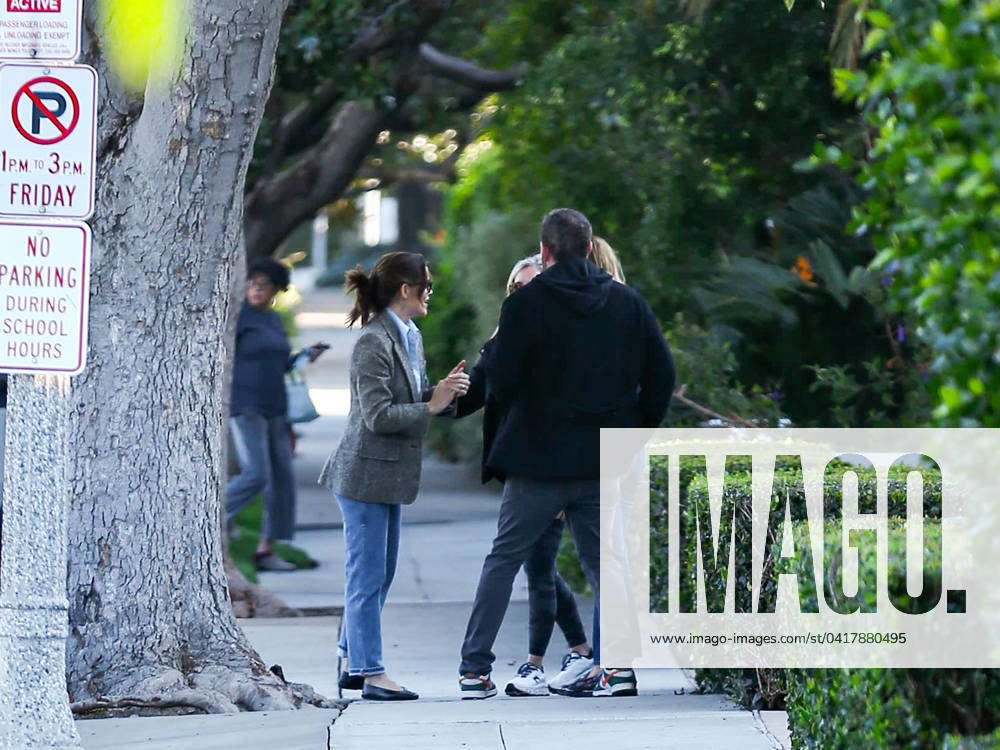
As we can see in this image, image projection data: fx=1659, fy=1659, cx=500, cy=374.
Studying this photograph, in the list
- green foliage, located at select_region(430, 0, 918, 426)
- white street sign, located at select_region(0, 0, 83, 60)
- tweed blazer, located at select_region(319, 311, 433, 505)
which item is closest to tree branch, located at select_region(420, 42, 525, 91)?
green foliage, located at select_region(430, 0, 918, 426)

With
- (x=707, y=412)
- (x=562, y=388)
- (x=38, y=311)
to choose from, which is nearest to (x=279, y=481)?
(x=707, y=412)

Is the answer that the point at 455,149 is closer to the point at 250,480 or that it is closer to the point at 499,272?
the point at 499,272

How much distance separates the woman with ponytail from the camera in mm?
6578

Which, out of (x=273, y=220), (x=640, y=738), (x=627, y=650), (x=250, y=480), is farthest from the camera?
(x=273, y=220)

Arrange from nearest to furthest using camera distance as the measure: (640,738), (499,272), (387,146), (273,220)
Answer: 1. (640,738)
2. (273,220)
3. (499,272)
4. (387,146)

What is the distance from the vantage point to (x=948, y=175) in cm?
326

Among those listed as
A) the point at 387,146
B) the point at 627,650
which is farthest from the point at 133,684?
the point at 387,146

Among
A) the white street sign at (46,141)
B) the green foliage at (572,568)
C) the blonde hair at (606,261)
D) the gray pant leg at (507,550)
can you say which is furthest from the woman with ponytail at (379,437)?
the green foliage at (572,568)

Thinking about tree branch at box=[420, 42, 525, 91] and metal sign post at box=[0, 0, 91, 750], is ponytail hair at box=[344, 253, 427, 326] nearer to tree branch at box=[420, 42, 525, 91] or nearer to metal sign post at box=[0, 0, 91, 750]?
metal sign post at box=[0, 0, 91, 750]

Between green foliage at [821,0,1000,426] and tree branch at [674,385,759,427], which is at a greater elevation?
green foliage at [821,0,1000,426]

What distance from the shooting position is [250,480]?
34.0 feet

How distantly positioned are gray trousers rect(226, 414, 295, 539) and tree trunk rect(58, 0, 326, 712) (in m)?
3.84

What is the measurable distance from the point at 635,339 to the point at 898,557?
8.60 ft

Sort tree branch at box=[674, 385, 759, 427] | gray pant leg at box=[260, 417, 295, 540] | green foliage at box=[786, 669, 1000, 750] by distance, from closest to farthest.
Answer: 1. green foliage at box=[786, 669, 1000, 750]
2. tree branch at box=[674, 385, 759, 427]
3. gray pant leg at box=[260, 417, 295, 540]
